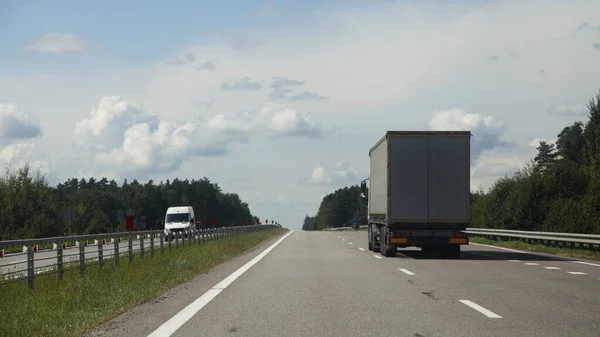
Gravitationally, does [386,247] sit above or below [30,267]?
below

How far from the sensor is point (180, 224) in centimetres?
5194

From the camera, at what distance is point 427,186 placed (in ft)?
79.4

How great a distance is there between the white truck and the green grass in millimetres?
7039

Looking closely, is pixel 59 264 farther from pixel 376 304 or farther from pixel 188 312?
pixel 376 304

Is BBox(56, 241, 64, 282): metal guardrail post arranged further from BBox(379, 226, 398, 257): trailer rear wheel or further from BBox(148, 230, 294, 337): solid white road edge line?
BBox(379, 226, 398, 257): trailer rear wheel

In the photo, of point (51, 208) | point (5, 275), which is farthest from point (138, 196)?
point (5, 275)

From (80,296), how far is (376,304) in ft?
15.7

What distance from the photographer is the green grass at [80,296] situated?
950 centimetres

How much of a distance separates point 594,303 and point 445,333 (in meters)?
4.10

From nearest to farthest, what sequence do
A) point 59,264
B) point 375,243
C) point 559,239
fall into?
1. point 59,264
2. point 375,243
3. point 559,239

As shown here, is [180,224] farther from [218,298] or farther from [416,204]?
[218,298]

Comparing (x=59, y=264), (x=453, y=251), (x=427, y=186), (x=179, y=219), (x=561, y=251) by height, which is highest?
(x=427, y=186)

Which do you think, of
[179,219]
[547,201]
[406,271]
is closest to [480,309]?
[406,271]

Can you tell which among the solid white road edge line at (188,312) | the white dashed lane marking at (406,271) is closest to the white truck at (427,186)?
the white dashed lane marking at (406,271)
